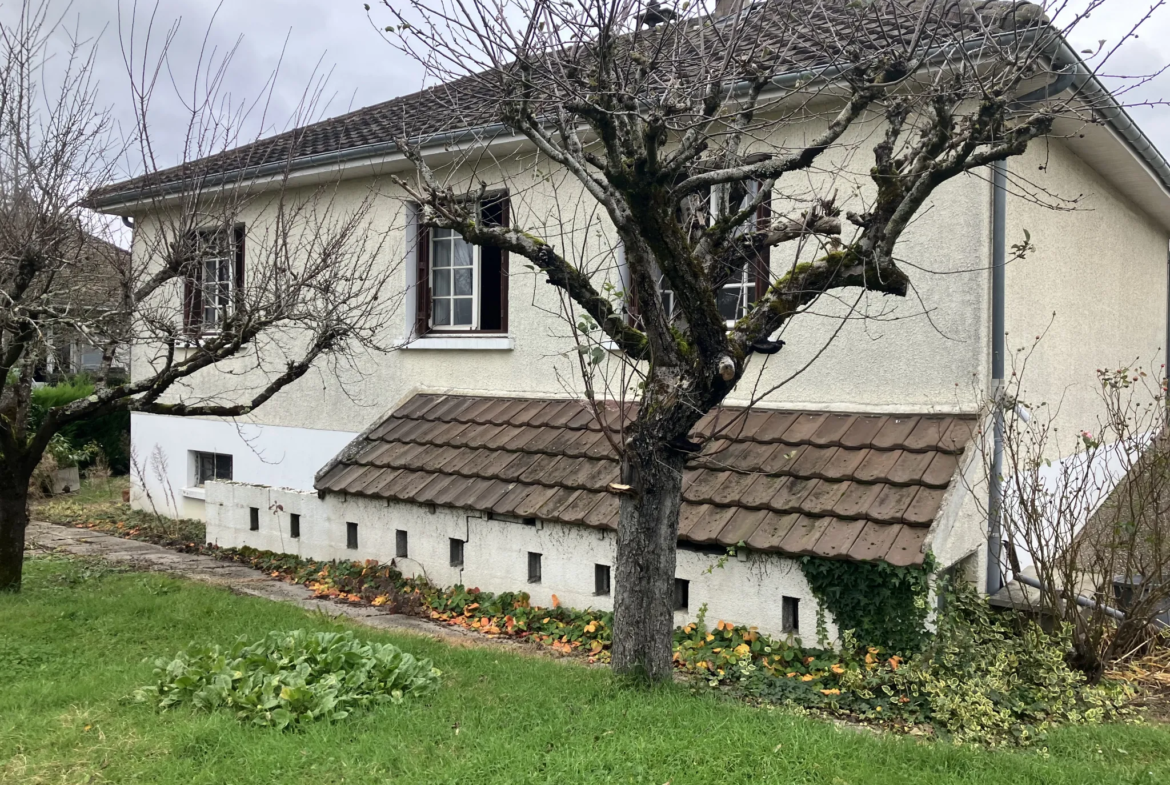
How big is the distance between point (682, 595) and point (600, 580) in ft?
2.47

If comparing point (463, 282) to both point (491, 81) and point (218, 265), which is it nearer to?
point (218, 265)

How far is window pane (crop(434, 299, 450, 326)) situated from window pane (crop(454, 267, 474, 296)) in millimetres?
212

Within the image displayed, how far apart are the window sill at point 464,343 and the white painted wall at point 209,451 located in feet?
4.96

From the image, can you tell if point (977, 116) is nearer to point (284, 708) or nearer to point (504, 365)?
point (284, 708)

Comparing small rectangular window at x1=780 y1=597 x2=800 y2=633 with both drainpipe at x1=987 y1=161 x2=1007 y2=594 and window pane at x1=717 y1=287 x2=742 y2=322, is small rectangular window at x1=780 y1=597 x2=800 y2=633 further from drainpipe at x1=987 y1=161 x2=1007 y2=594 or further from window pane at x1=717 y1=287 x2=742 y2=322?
window pane at x1=717 y1=287 x2=742 y2=322

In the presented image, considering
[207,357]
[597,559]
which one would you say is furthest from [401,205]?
[597,559]

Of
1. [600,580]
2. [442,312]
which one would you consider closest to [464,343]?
[442,312]

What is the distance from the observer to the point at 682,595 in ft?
22.3

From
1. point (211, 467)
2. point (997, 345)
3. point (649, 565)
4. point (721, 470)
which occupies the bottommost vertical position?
point (211, 467)

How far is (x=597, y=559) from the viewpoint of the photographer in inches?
283

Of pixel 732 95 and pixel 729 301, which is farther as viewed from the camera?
pixel 729 301

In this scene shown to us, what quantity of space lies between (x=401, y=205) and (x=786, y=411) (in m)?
4.98

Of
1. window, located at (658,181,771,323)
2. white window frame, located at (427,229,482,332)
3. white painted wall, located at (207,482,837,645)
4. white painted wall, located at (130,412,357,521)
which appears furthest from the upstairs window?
white painted wall, located at (130,412,357,521)

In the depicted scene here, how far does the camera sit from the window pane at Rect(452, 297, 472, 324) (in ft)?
33.3
